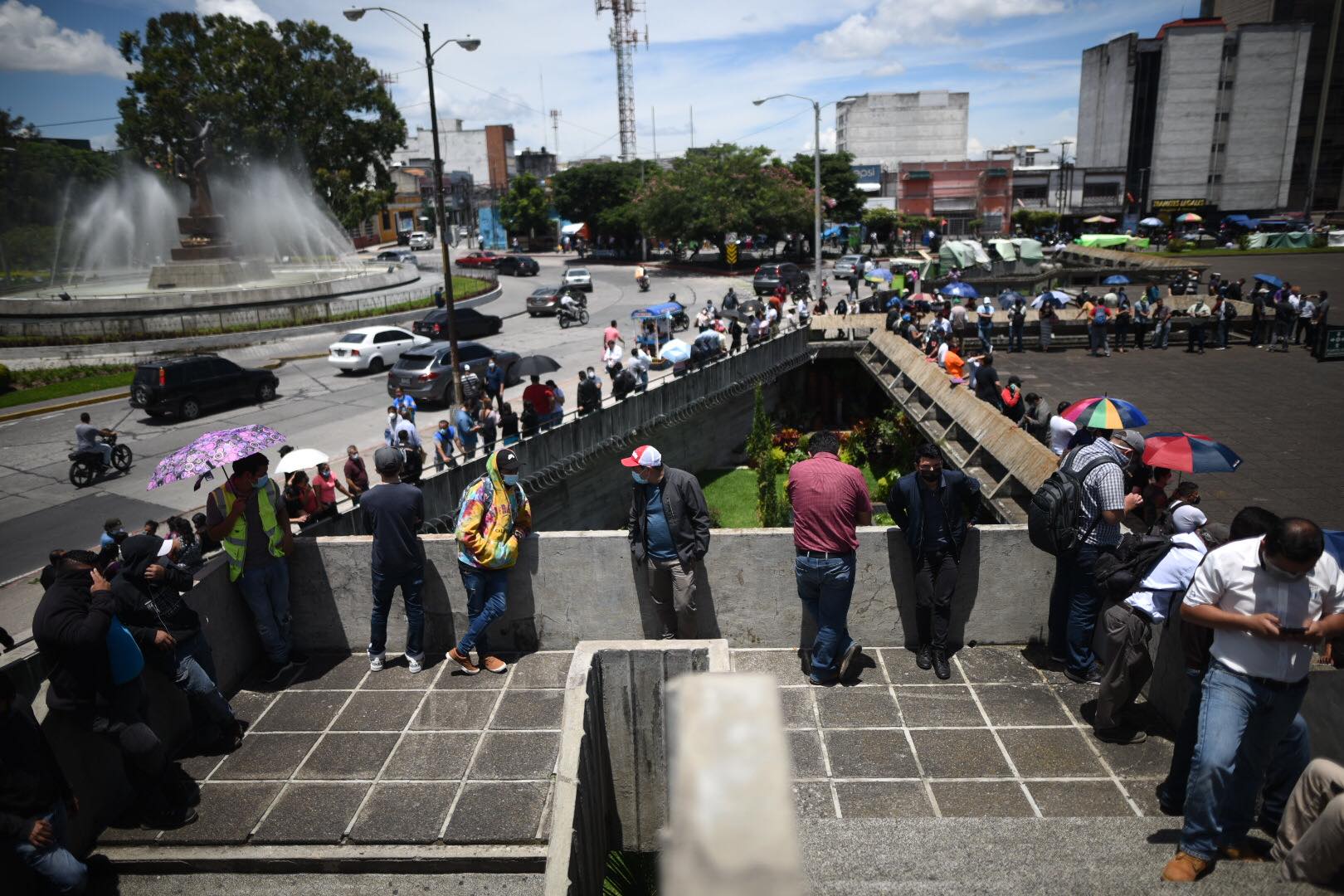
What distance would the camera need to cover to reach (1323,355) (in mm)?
21688

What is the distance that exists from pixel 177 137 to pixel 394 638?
50344 millimetres

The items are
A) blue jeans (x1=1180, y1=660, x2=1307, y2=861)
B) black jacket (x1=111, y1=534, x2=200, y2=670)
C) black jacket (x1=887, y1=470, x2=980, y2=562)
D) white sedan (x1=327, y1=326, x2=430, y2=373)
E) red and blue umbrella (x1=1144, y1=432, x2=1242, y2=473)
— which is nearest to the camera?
blue jeans (x1=1180, y1=660, x2=1307, y2=861)

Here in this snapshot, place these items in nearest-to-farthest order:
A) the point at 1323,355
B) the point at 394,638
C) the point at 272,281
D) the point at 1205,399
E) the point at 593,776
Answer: the point at 593,776 → the point at 394,638 → the point at 1205,399 → the point at 1323,355 → the point at 272,281

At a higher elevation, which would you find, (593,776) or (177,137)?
(177,137)

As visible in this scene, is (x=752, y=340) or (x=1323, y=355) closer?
(x=1323, y=355)

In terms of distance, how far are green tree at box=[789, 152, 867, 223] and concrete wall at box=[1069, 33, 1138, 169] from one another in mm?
31381

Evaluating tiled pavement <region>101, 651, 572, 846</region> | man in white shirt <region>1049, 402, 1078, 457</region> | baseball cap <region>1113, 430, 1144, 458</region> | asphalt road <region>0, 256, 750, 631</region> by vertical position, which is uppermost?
baseball cap <region>1113, 430, 1144, 458</region>

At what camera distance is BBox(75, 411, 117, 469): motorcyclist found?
647 inches

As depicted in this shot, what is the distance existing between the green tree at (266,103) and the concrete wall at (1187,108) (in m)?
67.8

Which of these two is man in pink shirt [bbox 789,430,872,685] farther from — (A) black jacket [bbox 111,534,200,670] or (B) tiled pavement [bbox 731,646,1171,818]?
(A) black jacket [bbox 111,534,200,670]

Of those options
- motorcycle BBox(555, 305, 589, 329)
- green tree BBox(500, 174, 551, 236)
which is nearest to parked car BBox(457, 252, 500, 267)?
green tree BBox(500, 174, 551, 236)

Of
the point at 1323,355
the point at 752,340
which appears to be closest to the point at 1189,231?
the point at 1323,355

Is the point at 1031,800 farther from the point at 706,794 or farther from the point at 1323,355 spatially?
the point at 1323,355

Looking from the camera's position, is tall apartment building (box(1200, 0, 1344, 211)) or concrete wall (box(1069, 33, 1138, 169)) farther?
concrete wall (box(1069, 33, 1138, 169))
